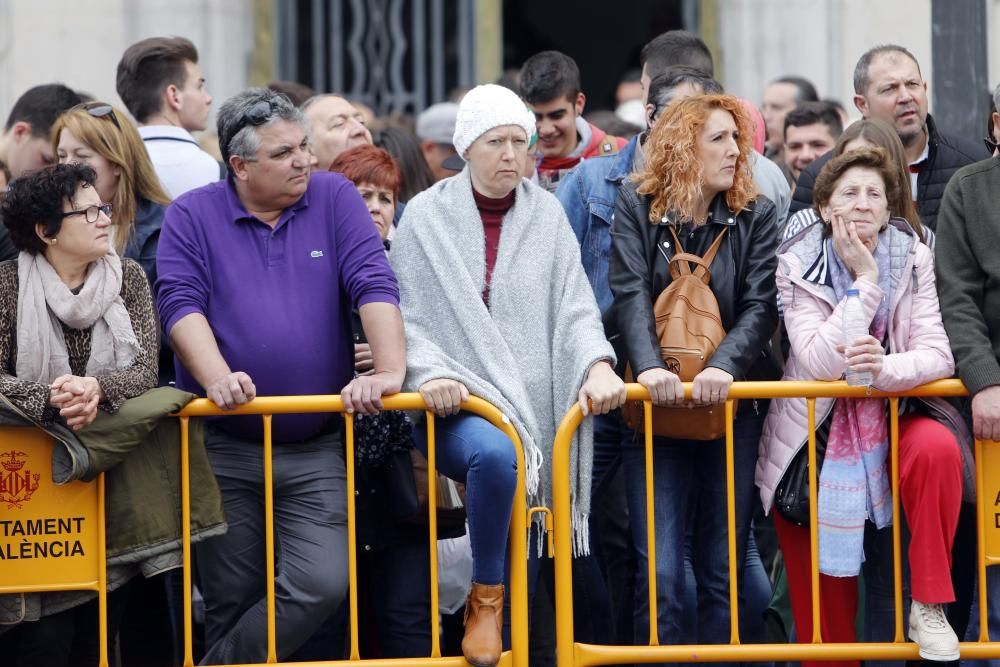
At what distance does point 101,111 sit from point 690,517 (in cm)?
266

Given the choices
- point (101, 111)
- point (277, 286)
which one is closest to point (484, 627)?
point (277, 286)

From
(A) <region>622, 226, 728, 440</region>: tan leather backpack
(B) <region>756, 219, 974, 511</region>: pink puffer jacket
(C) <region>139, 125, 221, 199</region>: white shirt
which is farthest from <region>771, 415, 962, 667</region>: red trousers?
(C) <region>139, 125, 221, 199</region>: white shirt

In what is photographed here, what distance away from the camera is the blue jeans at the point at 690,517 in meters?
5.85

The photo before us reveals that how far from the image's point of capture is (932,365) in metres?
5.62

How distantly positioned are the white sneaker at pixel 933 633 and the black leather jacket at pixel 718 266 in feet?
3.23

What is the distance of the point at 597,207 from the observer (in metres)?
6.39

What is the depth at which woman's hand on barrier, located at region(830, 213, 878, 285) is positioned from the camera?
5695 mm

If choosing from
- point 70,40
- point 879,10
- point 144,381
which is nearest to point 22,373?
point 144,381

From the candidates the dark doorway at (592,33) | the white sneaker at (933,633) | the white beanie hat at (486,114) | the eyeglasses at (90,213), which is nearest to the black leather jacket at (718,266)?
the white beanie hat at (486,114)

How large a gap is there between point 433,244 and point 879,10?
238 inches

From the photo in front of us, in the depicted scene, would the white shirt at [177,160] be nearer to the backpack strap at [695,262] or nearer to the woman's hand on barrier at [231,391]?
the woman's hand on barrier at [231,391]

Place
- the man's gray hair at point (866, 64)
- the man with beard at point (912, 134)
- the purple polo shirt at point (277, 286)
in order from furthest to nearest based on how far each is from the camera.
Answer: the man's gray hair at point (866, 64) < the man with beard at point (912, 134) < the purple polo shirt at point (277, 286)

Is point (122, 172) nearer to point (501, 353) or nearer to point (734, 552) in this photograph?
point (501, 353)

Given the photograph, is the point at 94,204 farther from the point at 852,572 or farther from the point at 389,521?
the point at 852,572
